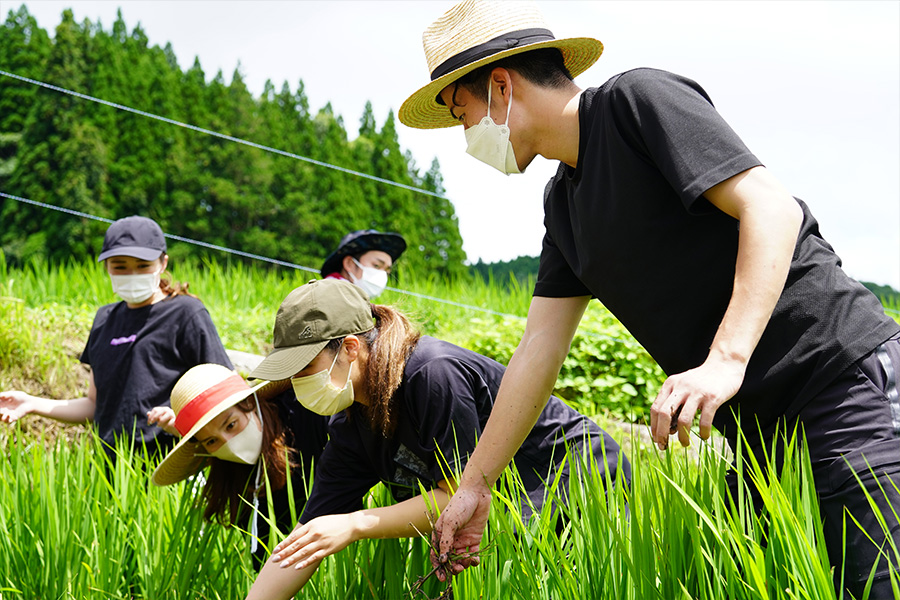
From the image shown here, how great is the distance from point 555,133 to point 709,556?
2.72 feet

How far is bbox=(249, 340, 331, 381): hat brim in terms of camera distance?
2.17 metres

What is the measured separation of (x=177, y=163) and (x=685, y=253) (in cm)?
1753

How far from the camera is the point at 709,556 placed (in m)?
1.50

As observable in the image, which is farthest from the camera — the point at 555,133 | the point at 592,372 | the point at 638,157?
the point at 592,372

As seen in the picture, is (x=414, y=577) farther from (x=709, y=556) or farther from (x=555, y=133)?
(x=555, y=133)

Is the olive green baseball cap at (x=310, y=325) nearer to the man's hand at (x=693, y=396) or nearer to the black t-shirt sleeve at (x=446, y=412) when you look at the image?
the black t-shirt sleeve at (x=446, y=412)

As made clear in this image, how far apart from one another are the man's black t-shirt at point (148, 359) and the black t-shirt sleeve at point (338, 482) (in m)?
1.29

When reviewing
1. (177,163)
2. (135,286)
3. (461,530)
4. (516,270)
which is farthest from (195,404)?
(177,163)

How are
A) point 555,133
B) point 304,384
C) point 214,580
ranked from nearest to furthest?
point 555,133 → point 304,384 → point 214,580

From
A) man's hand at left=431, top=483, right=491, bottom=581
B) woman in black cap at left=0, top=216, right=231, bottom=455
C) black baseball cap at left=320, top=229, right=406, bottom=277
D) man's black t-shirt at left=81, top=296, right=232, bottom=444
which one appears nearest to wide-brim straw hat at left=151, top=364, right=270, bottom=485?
woman in black cap at left=0, top=216, right=231, bottom=455

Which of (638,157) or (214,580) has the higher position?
(638,157)

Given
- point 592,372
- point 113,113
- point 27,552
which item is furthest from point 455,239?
point 27,552

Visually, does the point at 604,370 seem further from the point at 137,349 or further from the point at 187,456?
the point at 187,456

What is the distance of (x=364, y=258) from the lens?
4871mm
